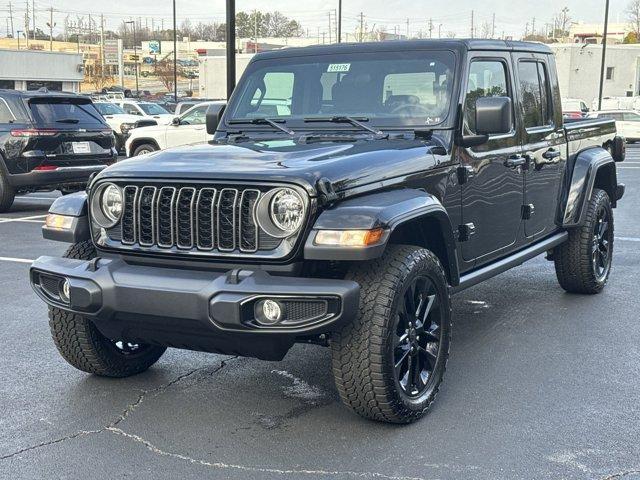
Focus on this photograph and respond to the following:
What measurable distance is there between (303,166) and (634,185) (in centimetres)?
1465

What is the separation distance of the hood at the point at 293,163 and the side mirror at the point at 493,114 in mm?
320

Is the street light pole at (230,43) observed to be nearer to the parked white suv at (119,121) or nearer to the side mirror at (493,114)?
the side mirror at (493,114)

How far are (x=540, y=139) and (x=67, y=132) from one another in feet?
27.1

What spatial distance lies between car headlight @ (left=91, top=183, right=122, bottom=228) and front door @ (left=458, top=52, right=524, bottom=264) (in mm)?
2058

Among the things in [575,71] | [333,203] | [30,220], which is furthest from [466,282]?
[575,71]

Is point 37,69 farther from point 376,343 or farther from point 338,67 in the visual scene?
point 376,343

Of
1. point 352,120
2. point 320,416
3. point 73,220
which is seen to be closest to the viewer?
point 320,416

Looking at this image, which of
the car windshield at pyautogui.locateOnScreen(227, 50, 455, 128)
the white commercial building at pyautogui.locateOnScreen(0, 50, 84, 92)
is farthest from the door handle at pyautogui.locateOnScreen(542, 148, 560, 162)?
the white commercial building at pyautogui.locateOnScreen(0, 50, 84, 92)

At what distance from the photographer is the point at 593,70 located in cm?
6291

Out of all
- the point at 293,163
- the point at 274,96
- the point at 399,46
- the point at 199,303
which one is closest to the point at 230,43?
the point at 274,96

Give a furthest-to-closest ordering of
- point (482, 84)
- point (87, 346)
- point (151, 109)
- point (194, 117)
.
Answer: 1. point (151, 109)
2. point (194, 117)
3. point (482, 84)
4. point (87, 346)

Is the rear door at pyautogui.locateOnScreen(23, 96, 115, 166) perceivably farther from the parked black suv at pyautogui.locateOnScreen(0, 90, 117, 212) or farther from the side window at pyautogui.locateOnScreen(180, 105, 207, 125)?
the side window at pyautogui.locateOnScreen(180, 105, 207, 125)

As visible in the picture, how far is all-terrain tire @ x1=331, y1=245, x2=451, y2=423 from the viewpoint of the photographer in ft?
13.5

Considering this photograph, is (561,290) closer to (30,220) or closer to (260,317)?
(260,317)
